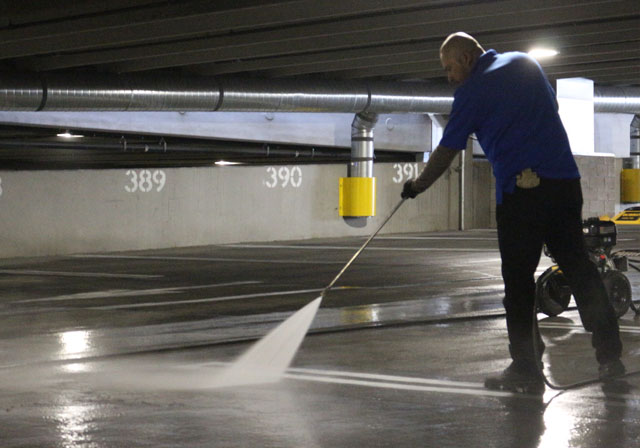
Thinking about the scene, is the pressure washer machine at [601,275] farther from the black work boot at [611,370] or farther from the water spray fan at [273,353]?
the black work boot at [611,370]

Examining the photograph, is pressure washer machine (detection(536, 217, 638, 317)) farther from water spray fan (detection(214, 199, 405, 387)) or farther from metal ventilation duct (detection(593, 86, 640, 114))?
metal ventilation duct (detection(593, 86, 640, 114))

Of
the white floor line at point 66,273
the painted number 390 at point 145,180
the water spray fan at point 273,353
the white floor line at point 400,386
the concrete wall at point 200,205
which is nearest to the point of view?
the white floor line at point 400,386

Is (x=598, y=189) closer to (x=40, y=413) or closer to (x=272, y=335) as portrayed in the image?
(x=272, y=335)

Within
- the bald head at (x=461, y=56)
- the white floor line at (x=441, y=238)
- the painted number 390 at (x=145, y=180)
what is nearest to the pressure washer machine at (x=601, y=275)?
the bald head at (x=461, y=56)

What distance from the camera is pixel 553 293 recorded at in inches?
364

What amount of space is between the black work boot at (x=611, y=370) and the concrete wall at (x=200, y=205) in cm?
1577

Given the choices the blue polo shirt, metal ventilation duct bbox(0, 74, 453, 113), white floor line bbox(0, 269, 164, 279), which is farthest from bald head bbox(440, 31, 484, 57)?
metal ventilation duct bbox(0, 74, 453, 113)

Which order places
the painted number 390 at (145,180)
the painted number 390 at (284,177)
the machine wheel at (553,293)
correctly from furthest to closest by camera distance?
the painted number 390 at (284,177)
the painted number 390 at (145,180)
the machine wheel at (553,293)

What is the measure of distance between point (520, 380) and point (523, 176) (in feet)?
3.48

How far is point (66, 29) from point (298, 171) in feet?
36.1

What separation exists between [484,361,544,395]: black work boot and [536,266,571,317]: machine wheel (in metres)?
3.22

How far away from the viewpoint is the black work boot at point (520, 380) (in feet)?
18.5

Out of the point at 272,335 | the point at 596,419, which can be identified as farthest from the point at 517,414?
the point at 272,335

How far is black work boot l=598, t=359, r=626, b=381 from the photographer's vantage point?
19.5 feet
